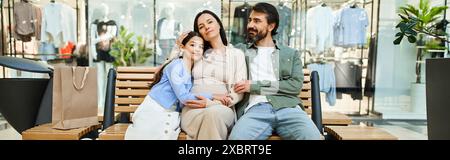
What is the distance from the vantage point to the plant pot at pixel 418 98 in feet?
12.2

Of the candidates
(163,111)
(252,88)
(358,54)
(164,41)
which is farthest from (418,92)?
(163,111)

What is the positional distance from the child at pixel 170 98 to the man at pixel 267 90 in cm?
18

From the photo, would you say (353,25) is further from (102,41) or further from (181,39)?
(102,41)

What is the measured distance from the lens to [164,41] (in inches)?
137

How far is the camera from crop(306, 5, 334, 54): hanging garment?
3.45 m

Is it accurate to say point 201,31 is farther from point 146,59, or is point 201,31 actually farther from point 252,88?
point 146,59

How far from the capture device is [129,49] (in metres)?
3.77

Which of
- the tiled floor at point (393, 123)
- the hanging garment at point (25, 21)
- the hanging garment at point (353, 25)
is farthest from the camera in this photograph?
the hanging garment at point (353, 25)

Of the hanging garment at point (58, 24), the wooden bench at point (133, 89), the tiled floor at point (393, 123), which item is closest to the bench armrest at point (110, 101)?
the wooden bench at point (133, 89)

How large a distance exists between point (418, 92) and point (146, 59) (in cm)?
329

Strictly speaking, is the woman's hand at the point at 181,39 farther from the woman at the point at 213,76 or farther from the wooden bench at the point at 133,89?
the wooden bench at the point at 133,89

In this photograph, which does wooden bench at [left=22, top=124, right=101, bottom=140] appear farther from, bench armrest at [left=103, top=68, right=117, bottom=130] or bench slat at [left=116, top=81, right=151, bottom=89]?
bench slat at [left=116, top=81, right=151, bottom=89]

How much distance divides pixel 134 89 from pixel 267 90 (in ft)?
2.62

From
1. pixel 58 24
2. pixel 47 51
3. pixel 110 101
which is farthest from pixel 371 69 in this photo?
pixel 47 51
